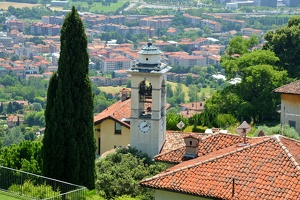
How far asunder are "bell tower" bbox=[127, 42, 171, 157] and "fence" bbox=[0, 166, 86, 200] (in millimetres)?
6461

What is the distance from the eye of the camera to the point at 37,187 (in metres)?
13.2

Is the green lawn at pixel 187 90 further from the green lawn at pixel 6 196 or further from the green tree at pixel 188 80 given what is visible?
the green lawn at pixel 6 196

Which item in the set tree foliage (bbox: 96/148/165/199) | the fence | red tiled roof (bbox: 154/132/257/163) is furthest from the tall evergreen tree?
the fence

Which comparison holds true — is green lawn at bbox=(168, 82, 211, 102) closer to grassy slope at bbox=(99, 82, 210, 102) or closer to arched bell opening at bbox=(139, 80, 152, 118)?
grassy slope at bbox=(99, 82, 210, 102)

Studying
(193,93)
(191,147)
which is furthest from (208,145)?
(193,93)

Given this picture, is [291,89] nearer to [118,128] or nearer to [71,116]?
[118,128]

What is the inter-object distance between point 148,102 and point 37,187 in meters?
7.58

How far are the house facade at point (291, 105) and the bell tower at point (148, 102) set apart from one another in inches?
174

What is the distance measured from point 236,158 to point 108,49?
149m

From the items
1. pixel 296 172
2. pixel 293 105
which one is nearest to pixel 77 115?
pixel 296 172

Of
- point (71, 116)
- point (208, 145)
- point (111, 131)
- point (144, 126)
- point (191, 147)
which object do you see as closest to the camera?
point (71, 116)

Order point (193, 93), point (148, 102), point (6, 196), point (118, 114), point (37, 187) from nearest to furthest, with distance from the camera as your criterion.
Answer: point (37, 187)
point (6, 196)
point (148, 102)
point (118, 114)
point (193, 93)

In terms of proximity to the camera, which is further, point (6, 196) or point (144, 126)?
point (144, 126)

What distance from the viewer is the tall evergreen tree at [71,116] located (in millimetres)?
15633
